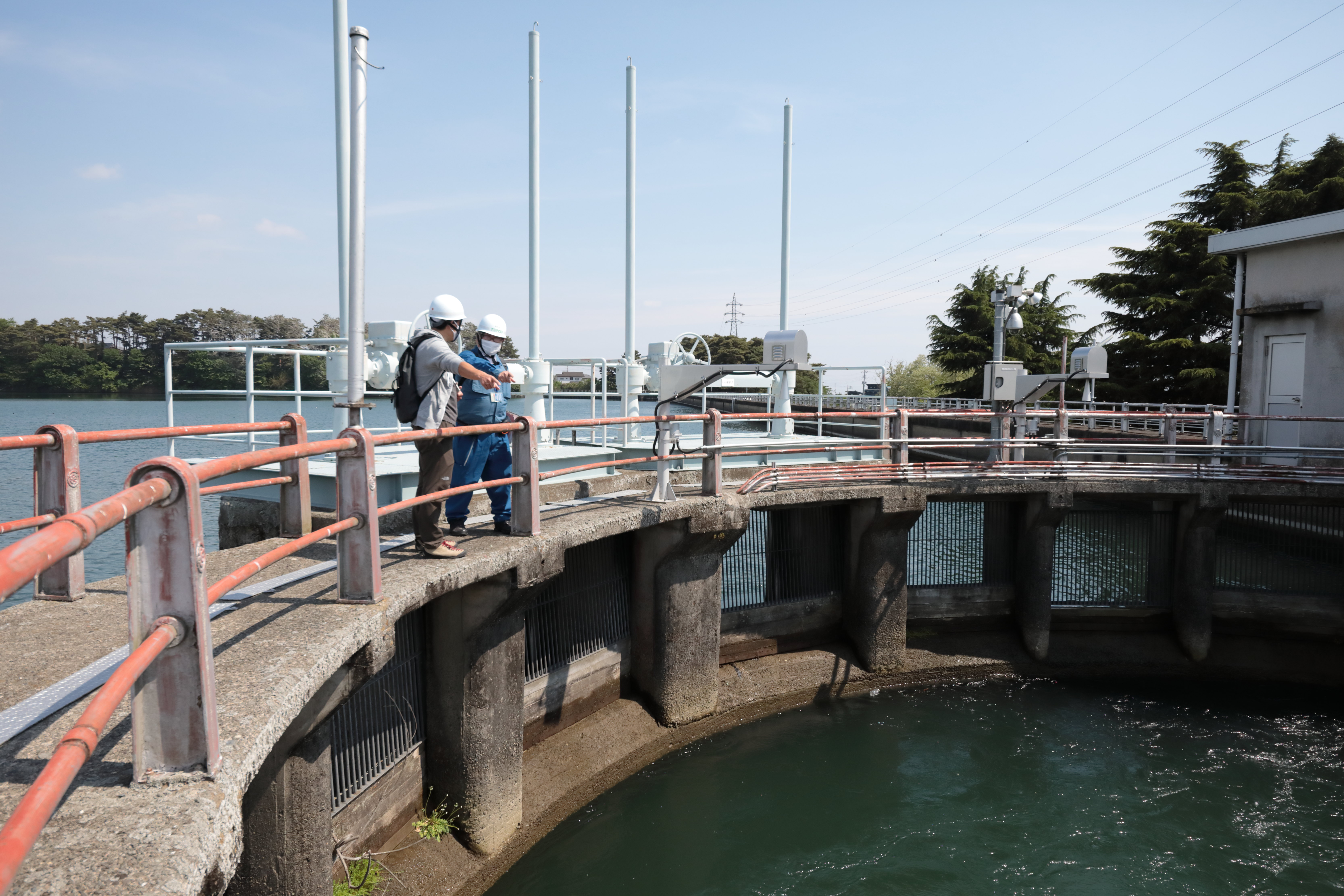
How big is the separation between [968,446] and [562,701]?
19.6ft

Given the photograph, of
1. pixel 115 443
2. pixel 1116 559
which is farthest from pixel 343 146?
pixel 115 443

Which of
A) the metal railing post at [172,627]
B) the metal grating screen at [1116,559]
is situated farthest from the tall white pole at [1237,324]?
the metal railing post at [172,627]

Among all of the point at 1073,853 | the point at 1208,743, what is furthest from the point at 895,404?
the point at 1073,853

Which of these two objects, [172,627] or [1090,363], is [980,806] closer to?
[1090,363]

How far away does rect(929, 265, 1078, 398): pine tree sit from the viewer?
45188mm

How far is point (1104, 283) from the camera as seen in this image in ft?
114

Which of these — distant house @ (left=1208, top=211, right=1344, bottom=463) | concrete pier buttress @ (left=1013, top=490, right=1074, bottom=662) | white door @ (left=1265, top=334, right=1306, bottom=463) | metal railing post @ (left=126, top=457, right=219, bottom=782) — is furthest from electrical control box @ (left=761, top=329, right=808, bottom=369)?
white door @ (left=1265, top=334, right=1306, bottom=463)

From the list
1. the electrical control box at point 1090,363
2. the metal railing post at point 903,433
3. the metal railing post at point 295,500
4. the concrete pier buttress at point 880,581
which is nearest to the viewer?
the metal railing post at point 295,500

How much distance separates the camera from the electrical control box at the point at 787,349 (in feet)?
32.0

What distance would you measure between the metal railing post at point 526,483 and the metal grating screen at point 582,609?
59.2 inches

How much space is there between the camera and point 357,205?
755cm

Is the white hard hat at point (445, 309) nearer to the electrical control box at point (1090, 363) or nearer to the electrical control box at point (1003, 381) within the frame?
the electrical control box at point (1003, 381)

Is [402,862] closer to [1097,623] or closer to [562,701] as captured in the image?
[562,701]

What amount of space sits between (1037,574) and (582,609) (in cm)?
652
